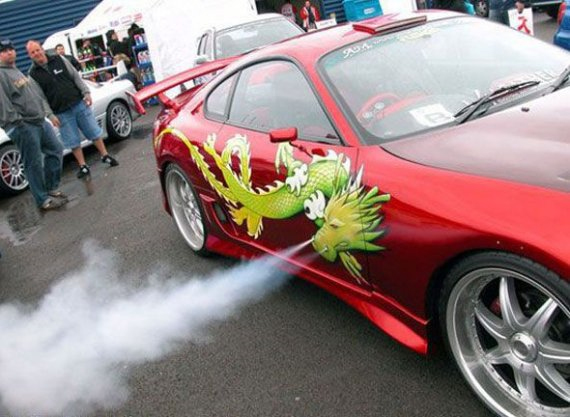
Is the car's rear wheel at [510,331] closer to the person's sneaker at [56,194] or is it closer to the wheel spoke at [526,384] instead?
the wheel spoke at [526,384]

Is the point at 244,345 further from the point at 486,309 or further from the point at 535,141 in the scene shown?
the point at 535,141

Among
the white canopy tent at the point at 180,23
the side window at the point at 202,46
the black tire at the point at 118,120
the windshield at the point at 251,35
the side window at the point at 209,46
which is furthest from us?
the white canopy tent at the point at 180,23

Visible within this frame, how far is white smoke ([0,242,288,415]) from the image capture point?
9.80 feet

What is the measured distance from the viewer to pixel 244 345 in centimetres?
310

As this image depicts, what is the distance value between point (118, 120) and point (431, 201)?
7.67m

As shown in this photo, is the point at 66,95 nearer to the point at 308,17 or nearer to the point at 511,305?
the point at 511,305

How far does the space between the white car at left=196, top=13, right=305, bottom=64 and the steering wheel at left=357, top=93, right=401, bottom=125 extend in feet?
17.2

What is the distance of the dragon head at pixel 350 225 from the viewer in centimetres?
239

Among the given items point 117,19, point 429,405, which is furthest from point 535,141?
point 117,19

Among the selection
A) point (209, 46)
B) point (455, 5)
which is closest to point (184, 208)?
point (209, 46)

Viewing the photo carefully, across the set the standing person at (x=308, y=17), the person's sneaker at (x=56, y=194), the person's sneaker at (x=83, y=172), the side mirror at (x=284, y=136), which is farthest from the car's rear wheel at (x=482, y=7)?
the side mirror at (x=284, y=136)

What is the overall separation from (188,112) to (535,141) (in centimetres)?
248

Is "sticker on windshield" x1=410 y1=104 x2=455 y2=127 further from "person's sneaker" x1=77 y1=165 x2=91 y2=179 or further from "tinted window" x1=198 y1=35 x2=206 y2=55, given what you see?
"tinted window" x1=198 y1=35 x2=206 y2=55

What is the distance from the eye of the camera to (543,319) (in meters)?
1.91
